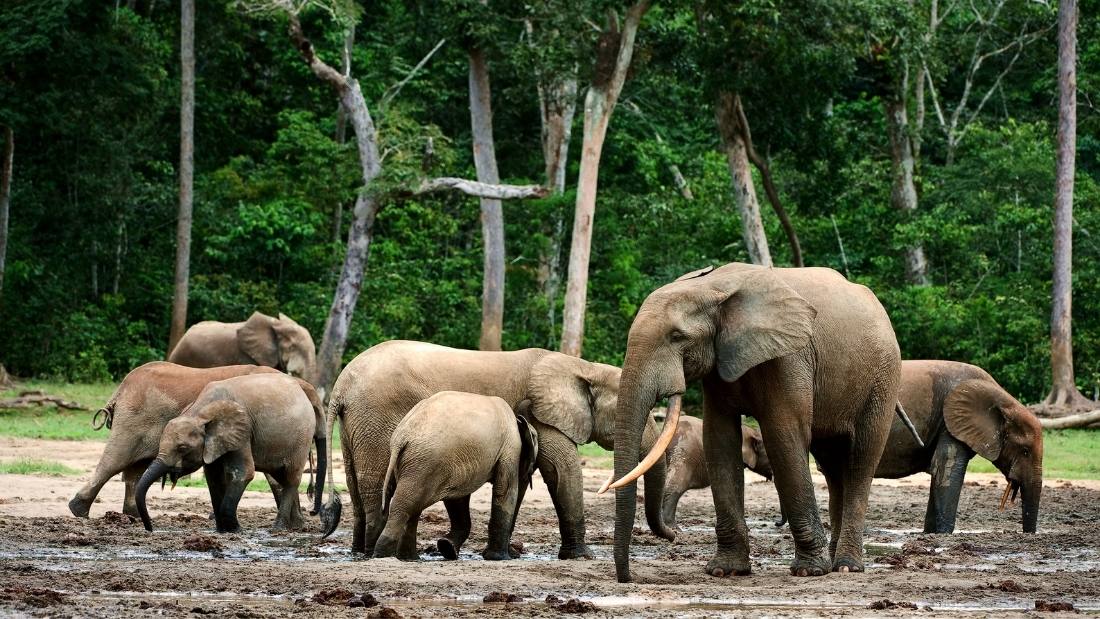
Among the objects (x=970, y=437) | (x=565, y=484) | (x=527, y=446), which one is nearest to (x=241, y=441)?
(x=527, y=446)

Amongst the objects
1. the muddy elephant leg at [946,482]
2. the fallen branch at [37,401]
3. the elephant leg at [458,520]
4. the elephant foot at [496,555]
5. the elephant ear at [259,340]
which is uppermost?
the elephant ear at [259,340]

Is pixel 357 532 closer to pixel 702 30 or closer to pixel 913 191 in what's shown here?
pixel 702 30

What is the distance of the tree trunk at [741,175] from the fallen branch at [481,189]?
336 centimetres

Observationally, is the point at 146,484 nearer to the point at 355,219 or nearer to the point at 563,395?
the point at 563,395

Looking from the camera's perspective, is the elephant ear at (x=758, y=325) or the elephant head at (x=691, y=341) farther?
the elephant ear at (x=758, y=325)

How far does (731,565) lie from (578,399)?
2.50 meters

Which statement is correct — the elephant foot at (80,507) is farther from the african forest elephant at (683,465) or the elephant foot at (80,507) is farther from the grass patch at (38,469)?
the african forest elephant at (683,465)

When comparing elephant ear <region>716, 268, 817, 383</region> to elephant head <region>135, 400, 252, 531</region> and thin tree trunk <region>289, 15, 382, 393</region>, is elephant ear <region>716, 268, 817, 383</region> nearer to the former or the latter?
elephant head <region>135, 400, 252, 531</region>

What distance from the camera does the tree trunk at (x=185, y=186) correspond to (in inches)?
1212

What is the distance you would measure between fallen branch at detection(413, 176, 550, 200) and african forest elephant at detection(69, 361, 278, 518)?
13.7m

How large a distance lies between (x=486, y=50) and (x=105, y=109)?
878 cm

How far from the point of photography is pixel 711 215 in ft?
102

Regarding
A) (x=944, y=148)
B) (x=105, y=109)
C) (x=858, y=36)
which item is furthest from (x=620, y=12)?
(x=944, y=148)

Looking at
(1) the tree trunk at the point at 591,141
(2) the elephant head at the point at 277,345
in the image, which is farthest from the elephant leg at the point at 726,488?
(1) the tree trunk at the point at 591,141
